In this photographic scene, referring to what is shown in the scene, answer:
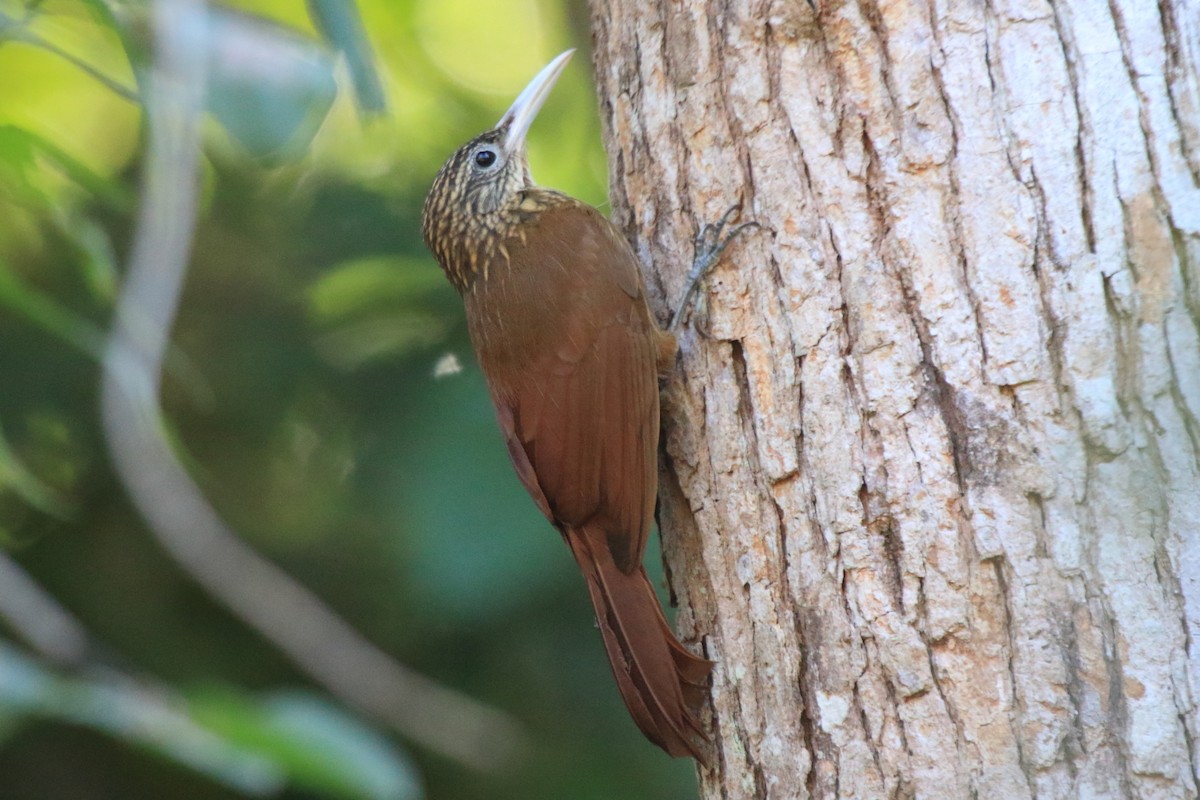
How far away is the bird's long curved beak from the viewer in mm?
2953

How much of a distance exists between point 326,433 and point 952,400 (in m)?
2.32

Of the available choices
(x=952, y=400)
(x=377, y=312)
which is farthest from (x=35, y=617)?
(x=952, y=400)

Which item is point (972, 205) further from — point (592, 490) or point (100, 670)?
point (100, 670)

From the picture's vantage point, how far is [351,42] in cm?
178

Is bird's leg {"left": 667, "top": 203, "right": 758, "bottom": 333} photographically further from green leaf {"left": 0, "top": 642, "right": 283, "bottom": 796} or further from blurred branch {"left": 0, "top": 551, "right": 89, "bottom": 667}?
blurred branch {"left": 0, "top": 551, "right": 89, "bottom": 667}

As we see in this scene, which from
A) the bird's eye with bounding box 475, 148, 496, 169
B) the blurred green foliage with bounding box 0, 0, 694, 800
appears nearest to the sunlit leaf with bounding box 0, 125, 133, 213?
the blurred green foliage with bounding box 0, 0, 694, 800

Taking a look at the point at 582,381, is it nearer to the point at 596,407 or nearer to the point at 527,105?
the point at 596,407

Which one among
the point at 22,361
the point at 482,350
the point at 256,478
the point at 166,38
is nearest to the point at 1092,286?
the point at 482,350

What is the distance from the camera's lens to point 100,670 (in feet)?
9.26

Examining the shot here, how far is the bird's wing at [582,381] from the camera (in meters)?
2.28

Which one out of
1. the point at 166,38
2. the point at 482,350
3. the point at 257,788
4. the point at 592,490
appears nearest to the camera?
the point at 257,788

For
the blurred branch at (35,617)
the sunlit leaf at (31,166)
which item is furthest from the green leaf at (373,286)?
the sunlit leaf at (31,166)

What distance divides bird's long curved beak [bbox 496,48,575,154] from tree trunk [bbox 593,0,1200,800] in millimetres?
904

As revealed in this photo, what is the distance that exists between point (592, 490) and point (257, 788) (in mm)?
848
